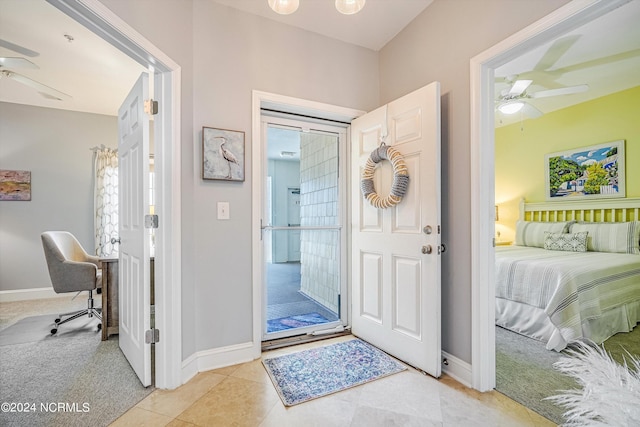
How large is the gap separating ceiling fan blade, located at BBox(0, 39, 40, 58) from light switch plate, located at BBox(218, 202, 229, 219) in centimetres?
247

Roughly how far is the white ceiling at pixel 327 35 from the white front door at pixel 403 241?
741 mm

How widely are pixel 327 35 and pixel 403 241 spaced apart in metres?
1.89

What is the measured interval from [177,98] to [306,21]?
1248 mm

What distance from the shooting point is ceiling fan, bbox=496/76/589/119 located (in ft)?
9.43

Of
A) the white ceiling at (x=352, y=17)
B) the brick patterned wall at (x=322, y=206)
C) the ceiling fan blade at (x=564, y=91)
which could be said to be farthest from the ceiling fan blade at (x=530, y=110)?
the brick patterned wall at (x=322, y=206)

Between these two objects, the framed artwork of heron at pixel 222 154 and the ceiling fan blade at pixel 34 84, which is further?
the ceiling fan blade at pixel 34 84

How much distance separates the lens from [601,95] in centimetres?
379

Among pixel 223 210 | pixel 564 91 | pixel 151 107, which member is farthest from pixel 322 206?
pixel 564 91

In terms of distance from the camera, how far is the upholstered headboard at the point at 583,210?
11.8ft

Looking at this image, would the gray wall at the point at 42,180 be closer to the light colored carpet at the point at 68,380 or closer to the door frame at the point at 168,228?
the light colored carpet at the point at 68,380

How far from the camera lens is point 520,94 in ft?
9.84

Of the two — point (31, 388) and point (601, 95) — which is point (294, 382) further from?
point (601, 95)

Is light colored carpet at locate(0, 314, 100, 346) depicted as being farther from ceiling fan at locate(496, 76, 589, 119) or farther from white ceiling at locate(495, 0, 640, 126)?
ceiling fan at locate(496, 76, 589, 119)

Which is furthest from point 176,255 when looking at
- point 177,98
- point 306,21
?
point 306,21
